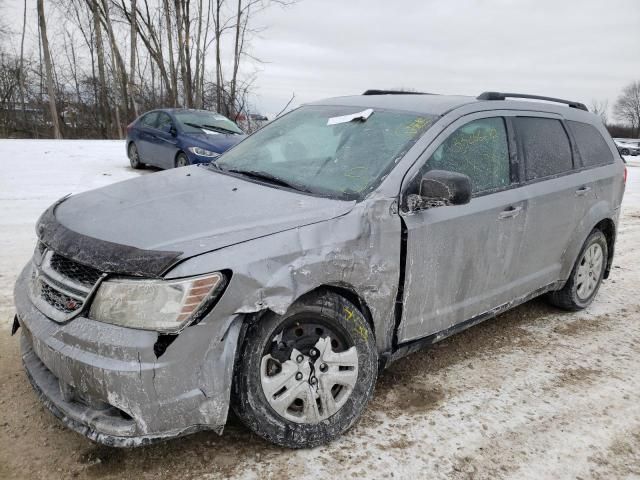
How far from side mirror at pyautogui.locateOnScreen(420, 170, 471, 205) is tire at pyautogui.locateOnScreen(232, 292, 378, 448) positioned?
709 millimetres

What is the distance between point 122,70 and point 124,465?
25.4 meters

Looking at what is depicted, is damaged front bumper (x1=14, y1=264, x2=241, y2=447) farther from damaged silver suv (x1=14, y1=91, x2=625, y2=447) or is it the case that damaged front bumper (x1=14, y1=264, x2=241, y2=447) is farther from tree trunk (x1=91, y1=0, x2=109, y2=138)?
tree trunk (x1=91, y1=0, x2=109, y2=138)

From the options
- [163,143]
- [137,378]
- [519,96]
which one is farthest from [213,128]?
[137,378]

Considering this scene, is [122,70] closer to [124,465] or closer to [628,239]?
[628,239]

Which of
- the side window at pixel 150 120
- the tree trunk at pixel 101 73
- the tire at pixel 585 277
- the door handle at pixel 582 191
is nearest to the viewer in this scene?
the door handle at pixel 582 191

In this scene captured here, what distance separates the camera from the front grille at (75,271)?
2.24 m

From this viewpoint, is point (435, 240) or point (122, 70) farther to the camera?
point (122, 70)

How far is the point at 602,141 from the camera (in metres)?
4.58

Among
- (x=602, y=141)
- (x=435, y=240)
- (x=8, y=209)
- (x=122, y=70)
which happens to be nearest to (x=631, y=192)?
(x=602, y=141)

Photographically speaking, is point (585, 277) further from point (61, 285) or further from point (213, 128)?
point (213, 128)

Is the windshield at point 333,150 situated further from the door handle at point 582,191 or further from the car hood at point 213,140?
the car hood at point 213,140

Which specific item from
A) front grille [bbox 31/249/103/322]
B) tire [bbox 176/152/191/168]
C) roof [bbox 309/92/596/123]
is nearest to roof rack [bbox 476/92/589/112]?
roof [bbox 309/92/596/123]

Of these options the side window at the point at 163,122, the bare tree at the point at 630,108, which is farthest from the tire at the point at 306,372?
the bare tree at the point at 630,108

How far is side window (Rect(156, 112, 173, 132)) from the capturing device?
35.2 feet
